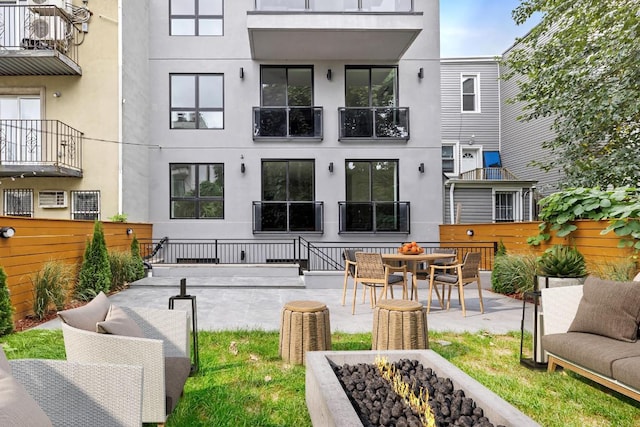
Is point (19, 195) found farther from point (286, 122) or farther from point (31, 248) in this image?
point (286, 122)

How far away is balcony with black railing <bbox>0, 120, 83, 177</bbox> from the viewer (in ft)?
32.4

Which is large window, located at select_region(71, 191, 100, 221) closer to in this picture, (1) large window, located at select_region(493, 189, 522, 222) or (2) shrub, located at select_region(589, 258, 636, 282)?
(2) shrub, located at select_region(589, 258, 636, 282)

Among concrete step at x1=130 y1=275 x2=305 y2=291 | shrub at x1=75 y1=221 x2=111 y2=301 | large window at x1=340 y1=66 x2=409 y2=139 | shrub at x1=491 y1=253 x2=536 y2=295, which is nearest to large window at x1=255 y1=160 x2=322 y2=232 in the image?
large window at x1=340 y1=66 x2=409 y2=139

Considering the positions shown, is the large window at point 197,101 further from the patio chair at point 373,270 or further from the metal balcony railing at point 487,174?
the metal balcony railing at point 487,174

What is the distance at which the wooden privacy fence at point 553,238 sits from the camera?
18.0ft

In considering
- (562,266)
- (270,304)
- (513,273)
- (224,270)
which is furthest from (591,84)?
(224,270)

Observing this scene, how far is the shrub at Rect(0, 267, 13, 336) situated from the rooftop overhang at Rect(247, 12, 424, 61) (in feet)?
26.4

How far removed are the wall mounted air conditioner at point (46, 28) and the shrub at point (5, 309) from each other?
25.8 ft

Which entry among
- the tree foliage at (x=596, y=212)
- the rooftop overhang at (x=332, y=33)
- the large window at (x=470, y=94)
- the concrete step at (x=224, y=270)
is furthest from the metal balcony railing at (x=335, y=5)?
the large window at (x=470, y=94)

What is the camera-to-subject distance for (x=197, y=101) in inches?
472

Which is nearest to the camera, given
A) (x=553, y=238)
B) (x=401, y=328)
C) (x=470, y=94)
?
(x=401, y=328)

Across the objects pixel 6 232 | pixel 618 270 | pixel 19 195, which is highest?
pixel 19 195

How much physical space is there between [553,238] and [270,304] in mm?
5102

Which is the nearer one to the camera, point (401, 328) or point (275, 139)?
point (401, 328)
